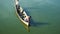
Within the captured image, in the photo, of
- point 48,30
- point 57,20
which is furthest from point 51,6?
point 48,30

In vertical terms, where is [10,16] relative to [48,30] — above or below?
above

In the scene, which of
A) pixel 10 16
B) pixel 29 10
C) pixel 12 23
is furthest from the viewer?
pixel 29 10

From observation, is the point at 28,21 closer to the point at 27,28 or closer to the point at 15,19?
the point at 27,28

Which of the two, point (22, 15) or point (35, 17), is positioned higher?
point (22, 15)

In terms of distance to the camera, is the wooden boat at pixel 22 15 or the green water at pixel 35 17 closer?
the green water at pixel 35 17

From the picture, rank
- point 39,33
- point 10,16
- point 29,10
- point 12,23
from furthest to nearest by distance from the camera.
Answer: point 29,10, point 10,16, point 12,23, point 39,33

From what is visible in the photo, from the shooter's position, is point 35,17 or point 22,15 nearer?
point 22,15

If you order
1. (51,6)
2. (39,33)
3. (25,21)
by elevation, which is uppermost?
(51,6)

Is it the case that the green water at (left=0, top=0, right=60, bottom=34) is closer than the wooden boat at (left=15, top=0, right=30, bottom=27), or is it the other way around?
the green water at (left=0, top=0, right=60, bottom=34)
